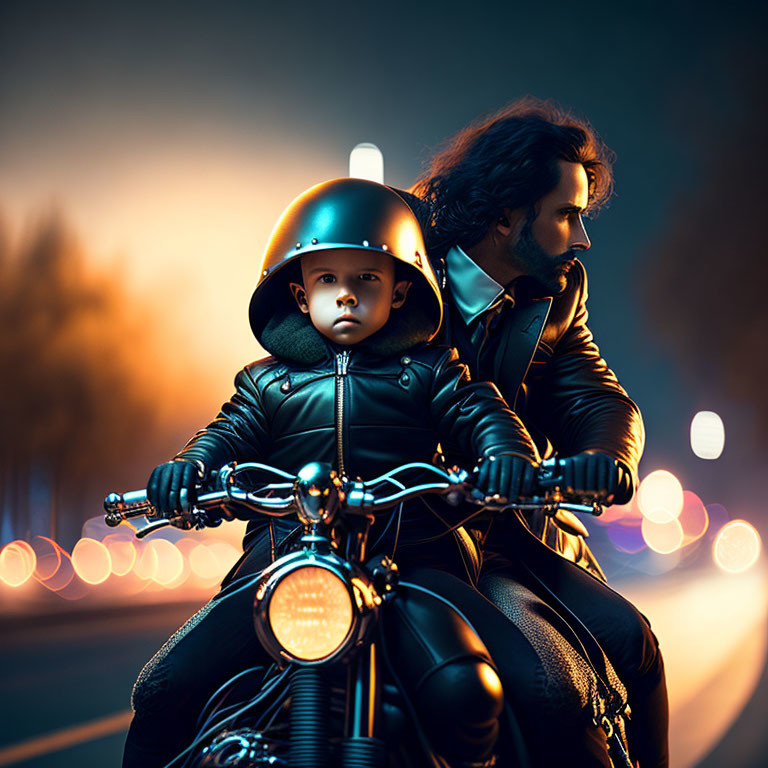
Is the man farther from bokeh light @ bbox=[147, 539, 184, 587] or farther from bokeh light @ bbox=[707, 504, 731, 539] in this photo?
bokeh light @ bbox=[707, 504, 731, 539]

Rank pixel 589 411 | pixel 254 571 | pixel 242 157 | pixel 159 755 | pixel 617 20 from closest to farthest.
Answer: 1. pixel 159 755
2. pixel 254 571
3. pixel 589 411
4. pixel 242 157
5. pixel 617 20

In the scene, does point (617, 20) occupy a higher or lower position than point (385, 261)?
higher

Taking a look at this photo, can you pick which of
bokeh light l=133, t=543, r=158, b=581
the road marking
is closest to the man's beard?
the road marking

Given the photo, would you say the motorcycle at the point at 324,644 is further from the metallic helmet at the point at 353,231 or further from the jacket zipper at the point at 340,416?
the metallic helmet at the point at 353,231

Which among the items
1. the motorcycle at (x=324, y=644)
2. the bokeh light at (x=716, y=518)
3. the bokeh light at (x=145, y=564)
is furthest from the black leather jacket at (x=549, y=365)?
the bokeh light at (x=716, y=518)

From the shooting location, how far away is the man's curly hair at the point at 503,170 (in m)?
2.26

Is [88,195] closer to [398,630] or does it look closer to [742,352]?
[398,630]

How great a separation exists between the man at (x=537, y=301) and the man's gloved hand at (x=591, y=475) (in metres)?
0.35

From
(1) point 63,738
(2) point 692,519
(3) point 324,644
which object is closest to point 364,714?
(3) point 324,644

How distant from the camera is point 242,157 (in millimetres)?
6953

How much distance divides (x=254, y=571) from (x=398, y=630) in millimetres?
368

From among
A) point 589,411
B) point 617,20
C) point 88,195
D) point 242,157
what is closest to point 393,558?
point 589,411

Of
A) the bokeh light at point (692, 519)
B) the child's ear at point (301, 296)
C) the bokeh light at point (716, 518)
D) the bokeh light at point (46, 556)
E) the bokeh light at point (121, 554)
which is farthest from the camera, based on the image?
the bokeh light at point (692, 519)

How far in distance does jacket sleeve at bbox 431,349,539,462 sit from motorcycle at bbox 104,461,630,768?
0.17 meters
